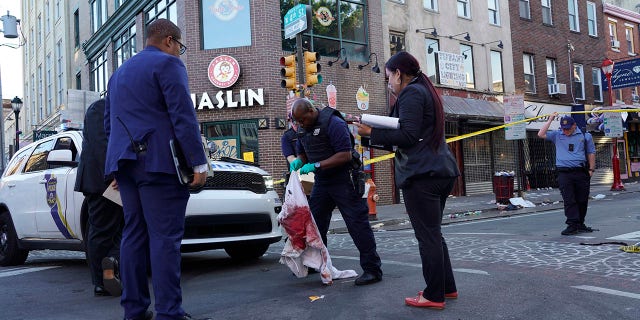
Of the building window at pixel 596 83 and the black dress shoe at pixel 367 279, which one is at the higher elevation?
the building window at pixel 596 83

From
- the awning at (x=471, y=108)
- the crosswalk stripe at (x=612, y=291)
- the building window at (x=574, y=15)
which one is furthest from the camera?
the building window at (x=574, y=15)

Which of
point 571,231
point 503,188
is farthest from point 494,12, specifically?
point 571,231

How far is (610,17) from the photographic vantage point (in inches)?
1116

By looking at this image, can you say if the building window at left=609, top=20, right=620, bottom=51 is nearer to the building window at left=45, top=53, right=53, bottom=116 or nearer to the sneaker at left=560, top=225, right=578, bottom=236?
the sneaker at left=560, top=225, right=578, bottom=236

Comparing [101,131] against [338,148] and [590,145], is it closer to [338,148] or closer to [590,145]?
[338,148]

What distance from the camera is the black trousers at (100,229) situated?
15.7ft

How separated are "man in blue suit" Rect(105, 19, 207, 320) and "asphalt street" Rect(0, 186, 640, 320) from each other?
686 millimetres

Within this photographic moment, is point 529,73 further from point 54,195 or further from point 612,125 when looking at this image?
point 54,195

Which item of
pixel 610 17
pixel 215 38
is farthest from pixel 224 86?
pixel 610 17

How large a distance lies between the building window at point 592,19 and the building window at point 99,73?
23005mm

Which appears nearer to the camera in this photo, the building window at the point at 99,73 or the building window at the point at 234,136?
the building window at the point at 234,136

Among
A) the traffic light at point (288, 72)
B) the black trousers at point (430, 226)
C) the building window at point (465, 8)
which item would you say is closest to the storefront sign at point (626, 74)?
the building window at point (465, 8)

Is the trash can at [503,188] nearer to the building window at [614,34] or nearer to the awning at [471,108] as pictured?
the awning at [471,108]

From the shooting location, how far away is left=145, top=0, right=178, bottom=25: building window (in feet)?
59.0
